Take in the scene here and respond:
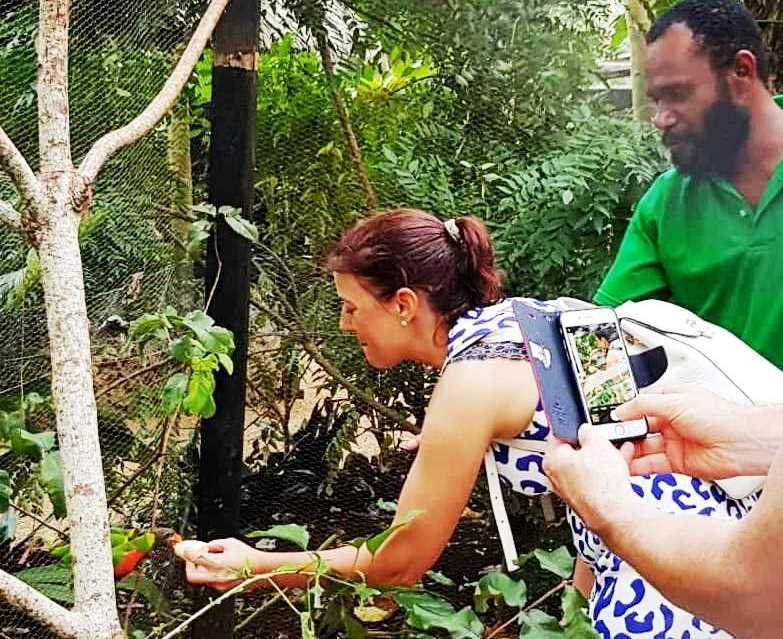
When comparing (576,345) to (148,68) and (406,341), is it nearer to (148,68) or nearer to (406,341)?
(406,341)

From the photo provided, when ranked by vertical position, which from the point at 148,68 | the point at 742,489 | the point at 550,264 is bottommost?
the point at 742,489

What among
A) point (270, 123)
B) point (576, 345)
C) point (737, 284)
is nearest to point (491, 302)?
point (737, 284)

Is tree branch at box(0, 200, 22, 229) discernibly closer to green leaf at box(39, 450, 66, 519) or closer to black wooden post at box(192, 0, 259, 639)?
green leaf at box(39, 450, 66, 519)

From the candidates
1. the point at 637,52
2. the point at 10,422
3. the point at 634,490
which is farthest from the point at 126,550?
the point at 637,52

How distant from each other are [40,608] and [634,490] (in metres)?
0.57

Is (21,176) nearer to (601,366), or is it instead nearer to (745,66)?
(601,366)

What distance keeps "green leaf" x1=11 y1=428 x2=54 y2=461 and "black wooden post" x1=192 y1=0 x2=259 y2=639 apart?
0.66 m

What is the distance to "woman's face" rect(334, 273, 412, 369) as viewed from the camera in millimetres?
1400

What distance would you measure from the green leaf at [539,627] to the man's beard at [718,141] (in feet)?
1.97

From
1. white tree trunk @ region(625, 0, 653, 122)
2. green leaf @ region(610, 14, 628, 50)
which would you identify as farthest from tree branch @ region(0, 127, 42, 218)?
green leaf @ region(610, 14, 628, 50)

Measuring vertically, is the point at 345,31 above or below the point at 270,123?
above

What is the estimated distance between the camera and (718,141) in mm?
1316

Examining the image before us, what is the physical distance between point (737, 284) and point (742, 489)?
0.33 m

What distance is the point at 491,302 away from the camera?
139 cm
